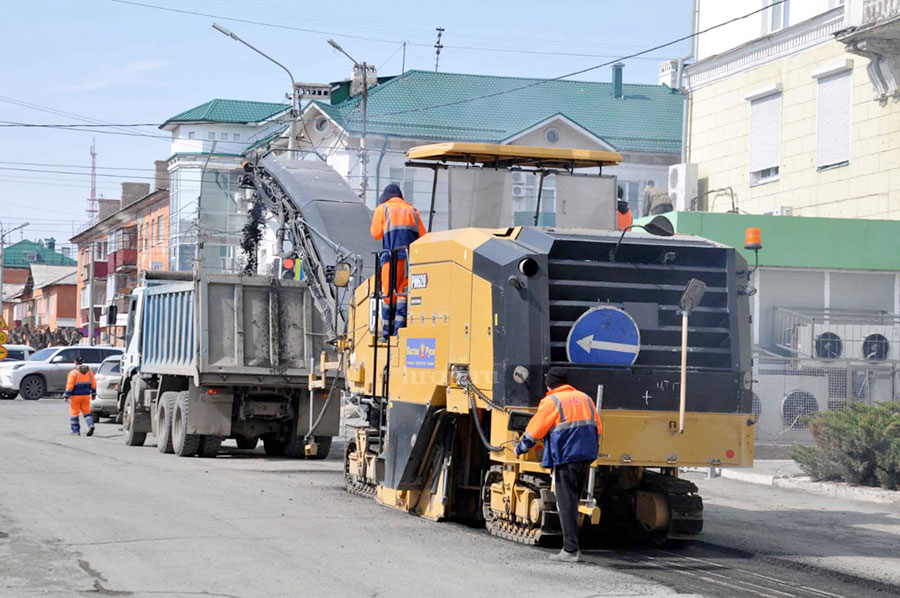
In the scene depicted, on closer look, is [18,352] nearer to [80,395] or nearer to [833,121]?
[80,395]

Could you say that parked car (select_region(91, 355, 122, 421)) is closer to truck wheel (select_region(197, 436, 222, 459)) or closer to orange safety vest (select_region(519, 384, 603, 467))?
truck wheel (select_region(197, 436, 222, 459))

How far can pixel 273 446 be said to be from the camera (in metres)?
21.0

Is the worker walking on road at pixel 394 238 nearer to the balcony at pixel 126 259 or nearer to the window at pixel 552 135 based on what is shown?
the window at pixel 552 135

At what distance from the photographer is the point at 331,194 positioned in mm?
17969

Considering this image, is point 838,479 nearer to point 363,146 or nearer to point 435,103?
point 363,146

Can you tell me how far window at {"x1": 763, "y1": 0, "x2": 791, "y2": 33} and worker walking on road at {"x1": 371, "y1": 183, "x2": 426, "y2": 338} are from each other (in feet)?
59.9

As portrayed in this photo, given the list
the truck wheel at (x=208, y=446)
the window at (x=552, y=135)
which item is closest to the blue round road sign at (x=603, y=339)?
the truck wheel at (x=208, y=446)

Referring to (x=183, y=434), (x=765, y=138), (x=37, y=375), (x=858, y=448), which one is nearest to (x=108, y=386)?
(x=183, y=434)

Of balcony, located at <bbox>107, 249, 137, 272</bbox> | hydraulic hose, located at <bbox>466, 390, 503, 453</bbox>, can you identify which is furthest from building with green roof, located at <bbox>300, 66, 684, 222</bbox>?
hydraulic hose, located at <bbox>466, 390, 503, 453</bbox>

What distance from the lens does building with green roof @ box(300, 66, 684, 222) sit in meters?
45.3

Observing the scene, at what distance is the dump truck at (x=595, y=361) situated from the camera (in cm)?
1064

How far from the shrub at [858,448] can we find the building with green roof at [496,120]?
87.1 feet

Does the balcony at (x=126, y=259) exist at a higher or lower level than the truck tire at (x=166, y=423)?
higher

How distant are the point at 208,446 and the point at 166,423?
3.40 feet
